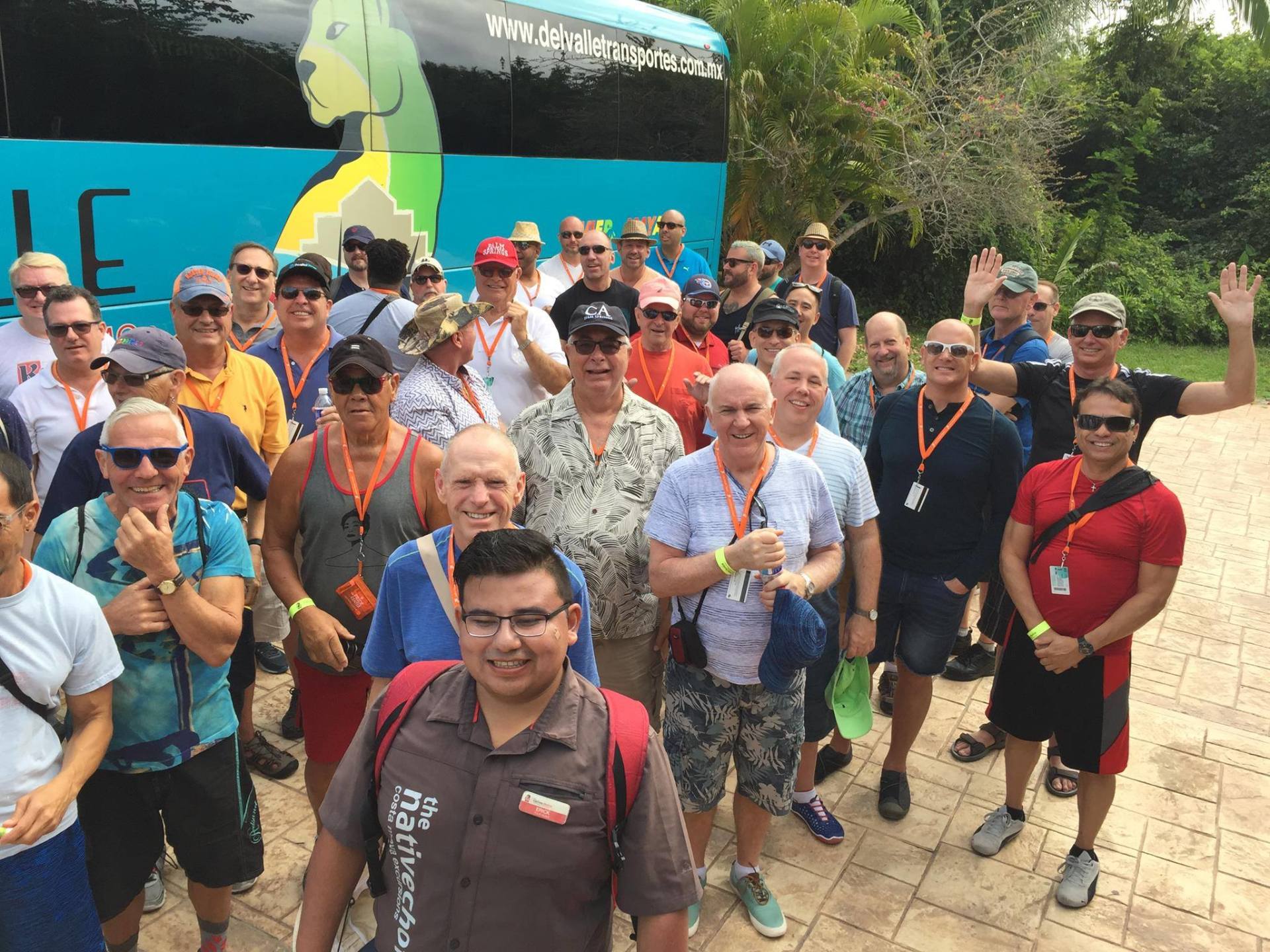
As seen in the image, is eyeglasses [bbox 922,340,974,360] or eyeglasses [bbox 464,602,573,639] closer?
eyeglasses [bbox 464,602,573,639]

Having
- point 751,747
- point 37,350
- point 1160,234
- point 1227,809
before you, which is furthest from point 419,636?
point 1160,234

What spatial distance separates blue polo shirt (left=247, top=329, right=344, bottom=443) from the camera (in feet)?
15.7

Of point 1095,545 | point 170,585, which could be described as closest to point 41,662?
point 170,585

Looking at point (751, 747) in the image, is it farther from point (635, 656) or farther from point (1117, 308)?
point (1117, 308)

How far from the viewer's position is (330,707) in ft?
11.5

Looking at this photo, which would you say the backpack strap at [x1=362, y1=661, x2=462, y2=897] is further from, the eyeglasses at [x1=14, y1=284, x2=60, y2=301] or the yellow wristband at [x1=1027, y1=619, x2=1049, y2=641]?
the eyeglasses at [x1=14, y1=284, x2=60, y2=301]

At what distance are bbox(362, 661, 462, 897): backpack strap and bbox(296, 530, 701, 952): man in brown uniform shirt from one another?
0.05 feet

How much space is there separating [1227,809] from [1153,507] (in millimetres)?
1843

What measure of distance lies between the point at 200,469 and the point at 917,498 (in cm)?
295

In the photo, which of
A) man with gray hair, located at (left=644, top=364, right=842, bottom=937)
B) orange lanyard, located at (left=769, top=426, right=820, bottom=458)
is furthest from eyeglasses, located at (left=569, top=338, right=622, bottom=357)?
orange lanyard, located at (left=769, top=426, right=820, bottom=458)

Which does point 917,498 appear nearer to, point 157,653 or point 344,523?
point 344,523

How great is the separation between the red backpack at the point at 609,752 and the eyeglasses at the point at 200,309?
2.76 metres

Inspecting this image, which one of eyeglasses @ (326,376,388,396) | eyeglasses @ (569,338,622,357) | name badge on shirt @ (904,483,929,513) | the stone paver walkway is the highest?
eyeglasses @ (569,338,622,357)

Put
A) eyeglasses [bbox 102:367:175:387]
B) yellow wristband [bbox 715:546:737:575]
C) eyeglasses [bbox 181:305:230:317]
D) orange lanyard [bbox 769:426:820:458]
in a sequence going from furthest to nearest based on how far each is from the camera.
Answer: eyeglasses [bbox 181:305:230:317], orange lanyard [bbox 769:426:820:458], eyeglasses [bbox 102:367:175:387], yellow wristband [bbox 715:546:737:575]
